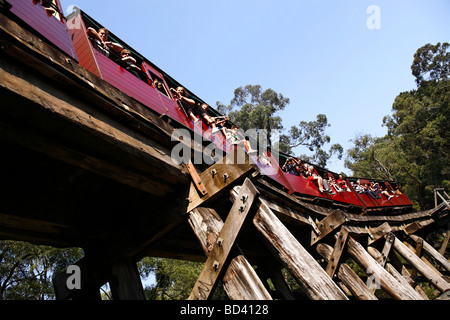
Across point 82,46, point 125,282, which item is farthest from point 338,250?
point 82,46

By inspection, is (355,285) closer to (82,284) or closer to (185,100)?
(82,284)

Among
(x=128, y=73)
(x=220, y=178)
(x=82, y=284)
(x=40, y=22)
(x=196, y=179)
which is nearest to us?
(x=40, y=22)

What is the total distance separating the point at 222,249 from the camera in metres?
2.25

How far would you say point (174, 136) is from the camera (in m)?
2.85

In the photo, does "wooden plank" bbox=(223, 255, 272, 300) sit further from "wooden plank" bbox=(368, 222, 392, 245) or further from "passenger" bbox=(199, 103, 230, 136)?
"wooden plank" bbox=(368, 222, 392, 245)

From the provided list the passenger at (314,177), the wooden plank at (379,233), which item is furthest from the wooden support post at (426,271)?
the passenger at (314,177)

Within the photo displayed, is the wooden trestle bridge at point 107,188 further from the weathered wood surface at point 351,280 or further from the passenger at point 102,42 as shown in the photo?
the weathered wood surface at point 351,280

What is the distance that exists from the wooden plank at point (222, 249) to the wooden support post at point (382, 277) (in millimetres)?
2946

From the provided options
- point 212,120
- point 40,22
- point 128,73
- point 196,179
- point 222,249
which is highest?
point 212,120

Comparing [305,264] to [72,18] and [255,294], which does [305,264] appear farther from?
[72,18]

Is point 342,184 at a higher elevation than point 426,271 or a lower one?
higher

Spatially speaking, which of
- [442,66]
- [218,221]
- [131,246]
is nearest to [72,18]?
[131,246]

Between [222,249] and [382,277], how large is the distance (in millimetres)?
3277
